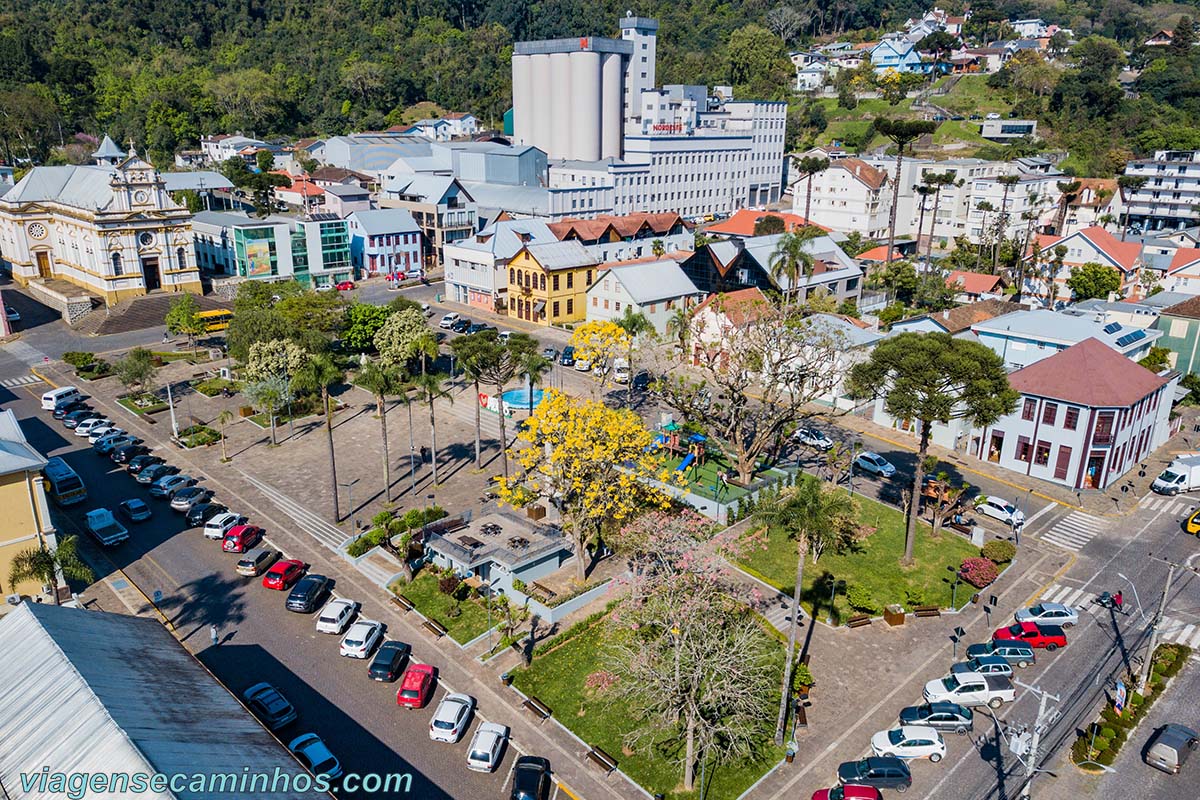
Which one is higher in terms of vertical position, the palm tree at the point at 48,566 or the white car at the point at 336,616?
the palm tree at the point at 48,566

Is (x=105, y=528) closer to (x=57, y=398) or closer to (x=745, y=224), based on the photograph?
(x=57, y=398)

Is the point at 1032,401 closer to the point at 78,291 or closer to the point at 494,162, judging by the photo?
the point at 494,162

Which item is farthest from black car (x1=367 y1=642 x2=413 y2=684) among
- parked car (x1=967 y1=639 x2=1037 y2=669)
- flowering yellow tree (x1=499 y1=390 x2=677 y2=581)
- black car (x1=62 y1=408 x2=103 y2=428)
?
black car (x1=62 y1=408 x2=103 y2=428)

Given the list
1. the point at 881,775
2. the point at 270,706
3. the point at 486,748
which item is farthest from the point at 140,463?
the point at 881,775

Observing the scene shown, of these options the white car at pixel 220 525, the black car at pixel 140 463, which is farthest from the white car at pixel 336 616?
the black car at pixel 140 463

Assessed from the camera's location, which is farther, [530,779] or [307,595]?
[307,595]

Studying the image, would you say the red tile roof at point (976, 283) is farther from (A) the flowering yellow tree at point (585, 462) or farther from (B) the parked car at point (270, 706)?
(B) the parked car at point (270, 706)

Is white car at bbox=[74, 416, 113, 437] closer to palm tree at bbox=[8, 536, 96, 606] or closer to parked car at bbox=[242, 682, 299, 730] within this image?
palm tree at bbox=[8, 536, 96, 606]
